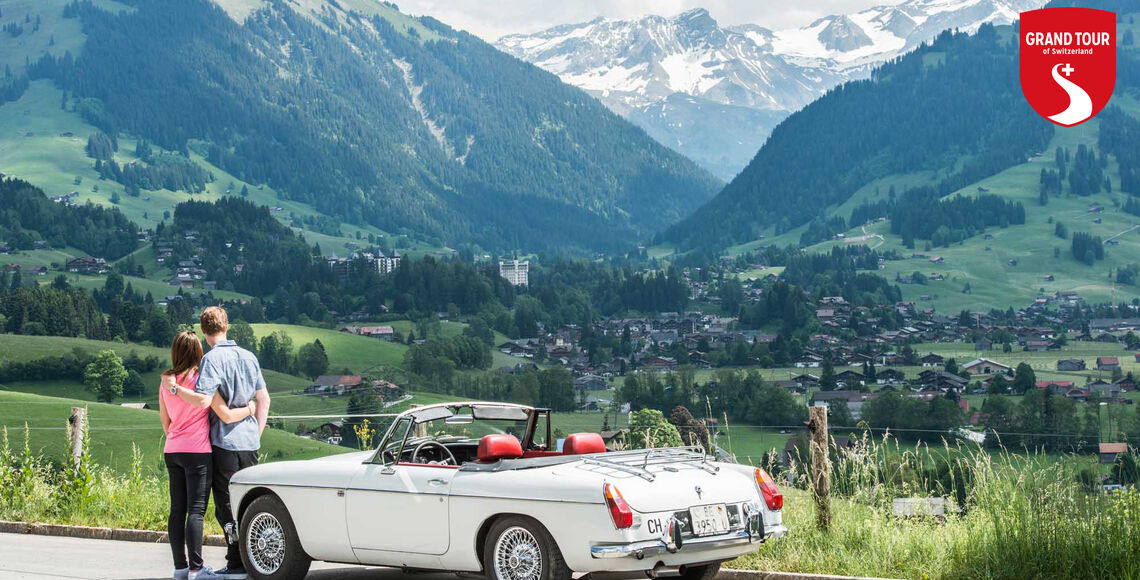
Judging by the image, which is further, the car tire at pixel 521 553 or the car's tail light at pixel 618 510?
the car tire at pixel 521 553

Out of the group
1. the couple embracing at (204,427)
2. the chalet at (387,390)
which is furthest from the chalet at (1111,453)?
the chalet at (387,390)

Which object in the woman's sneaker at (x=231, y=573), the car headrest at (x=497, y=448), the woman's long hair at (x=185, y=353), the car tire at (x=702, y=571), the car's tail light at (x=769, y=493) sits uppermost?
the woman's long hair at (x=185, y=353)

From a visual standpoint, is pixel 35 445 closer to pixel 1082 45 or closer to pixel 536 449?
pixel 536 449

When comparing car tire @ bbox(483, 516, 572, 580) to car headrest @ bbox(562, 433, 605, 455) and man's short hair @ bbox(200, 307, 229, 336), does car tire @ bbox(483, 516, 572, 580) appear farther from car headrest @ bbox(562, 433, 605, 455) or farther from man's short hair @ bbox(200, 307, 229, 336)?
man's short hair @ bbox(200, 307, 229, 336)

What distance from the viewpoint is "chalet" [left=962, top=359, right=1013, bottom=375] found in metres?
190

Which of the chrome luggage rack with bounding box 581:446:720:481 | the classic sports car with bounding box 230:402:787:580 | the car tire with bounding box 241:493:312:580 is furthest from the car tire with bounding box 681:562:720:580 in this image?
the car tire with bounding box 241:493:312:580

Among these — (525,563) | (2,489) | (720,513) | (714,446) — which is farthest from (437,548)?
(2,489)

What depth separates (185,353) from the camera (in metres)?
10.9

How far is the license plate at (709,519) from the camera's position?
29.9 feet

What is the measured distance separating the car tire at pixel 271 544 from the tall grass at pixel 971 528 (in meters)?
3.97

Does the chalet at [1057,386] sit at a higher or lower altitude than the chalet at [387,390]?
lower

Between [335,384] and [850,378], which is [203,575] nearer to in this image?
[335,384]

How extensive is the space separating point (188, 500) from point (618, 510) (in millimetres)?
4366

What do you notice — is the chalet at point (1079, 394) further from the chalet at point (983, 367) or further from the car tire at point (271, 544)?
the car tire at point (271, 544)
